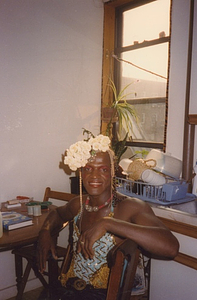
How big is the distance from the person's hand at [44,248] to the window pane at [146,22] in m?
2.32

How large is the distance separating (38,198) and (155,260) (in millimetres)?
1437

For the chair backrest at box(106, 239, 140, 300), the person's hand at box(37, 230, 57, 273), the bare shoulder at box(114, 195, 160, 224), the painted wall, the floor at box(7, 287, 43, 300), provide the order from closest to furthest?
1. the chair backrest at box(106, 239, 140, 300)
2. the bare shoulder at box(114, 195, 160, 224)
3. the person's hand at box(37, 230, 57, 273)
4. the painted wall
5. the floor at box(7, 287, 43, 300)

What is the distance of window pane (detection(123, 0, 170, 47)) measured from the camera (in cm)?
285

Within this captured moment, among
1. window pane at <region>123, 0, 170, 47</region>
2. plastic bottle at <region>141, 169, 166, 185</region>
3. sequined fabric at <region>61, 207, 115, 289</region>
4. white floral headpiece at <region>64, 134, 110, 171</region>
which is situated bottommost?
sequined fabric at <region>61, 207, 115, 289</region>

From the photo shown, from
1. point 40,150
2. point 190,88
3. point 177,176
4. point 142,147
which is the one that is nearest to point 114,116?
point 142,147

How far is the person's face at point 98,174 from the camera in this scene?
1578mm

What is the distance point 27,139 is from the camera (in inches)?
107

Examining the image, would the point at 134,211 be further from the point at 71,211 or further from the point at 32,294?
the point at 32,294

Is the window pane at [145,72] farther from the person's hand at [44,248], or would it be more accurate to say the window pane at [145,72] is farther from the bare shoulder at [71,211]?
the person's hand at [44,248]

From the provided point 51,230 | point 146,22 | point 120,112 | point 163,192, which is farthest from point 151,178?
point 146,22

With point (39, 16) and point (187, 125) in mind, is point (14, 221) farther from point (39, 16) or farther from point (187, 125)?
point (39, 16)

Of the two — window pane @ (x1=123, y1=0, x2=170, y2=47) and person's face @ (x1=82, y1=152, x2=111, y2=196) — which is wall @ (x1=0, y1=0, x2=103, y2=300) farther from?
person's face @ (x1=82, y1=152, x2=111, y2=196)

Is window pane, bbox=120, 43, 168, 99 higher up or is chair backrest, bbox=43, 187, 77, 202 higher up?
window pane, bbox=120, 43, 168, 99

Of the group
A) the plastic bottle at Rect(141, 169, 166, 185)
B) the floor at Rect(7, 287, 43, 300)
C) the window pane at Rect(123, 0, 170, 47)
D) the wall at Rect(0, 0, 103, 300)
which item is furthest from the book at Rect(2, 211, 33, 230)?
the window pane at Rect(123, 0, 170, 47)
